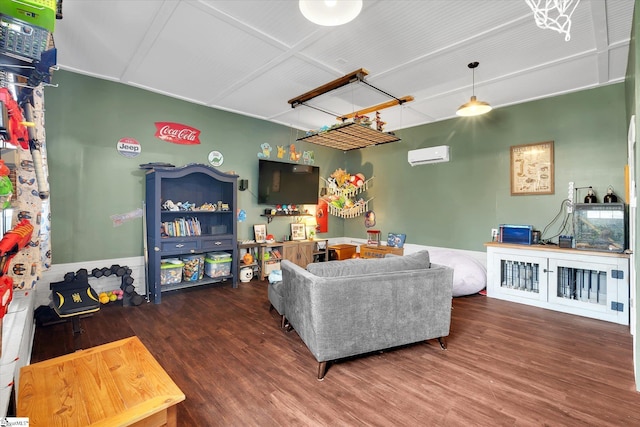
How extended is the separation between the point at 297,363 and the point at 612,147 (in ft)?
15.2

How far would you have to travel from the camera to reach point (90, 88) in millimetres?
3795

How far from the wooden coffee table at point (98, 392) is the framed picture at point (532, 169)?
4996 mm

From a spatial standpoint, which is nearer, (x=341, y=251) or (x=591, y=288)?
(x=591, y=288)

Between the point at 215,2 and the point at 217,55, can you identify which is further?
the point at 217,55

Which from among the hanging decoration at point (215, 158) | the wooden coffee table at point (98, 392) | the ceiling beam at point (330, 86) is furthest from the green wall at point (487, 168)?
the wooden coffee table at point (98, 392)

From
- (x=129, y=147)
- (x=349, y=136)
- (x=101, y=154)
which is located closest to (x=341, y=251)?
(x=349, y=136)

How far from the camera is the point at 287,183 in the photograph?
5715 mm

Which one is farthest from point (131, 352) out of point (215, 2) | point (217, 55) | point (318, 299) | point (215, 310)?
point (217, 55)

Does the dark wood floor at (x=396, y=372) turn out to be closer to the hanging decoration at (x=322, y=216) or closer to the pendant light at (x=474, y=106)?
the pendant light at (x=474, y=106)

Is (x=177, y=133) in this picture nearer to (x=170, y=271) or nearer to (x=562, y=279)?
(x=170, y=271)

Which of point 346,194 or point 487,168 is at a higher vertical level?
point 487,168

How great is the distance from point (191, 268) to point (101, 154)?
195 cm

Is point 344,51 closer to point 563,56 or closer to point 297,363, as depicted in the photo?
point 563,56

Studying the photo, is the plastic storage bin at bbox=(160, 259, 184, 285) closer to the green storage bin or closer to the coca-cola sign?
the coca-cola sign
